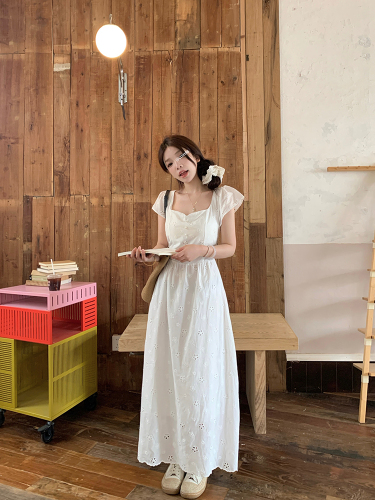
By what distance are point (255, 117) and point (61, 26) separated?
169 cm

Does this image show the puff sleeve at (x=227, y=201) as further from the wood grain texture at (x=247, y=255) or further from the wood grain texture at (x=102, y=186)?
the wood grain texture at (x=102, y=186)

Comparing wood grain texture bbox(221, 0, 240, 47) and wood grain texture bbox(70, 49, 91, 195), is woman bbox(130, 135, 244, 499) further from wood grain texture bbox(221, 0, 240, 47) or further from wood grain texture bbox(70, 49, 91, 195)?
wood grain texture bbox(221, 0, 240, 47)

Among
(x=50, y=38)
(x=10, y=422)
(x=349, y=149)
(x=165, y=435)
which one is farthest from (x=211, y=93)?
(x=10, y=422)

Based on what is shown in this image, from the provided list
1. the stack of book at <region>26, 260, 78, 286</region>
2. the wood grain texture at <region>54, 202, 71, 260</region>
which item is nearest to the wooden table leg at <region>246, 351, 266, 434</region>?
the stack of book at <region>26, 260, 78, 286</region>

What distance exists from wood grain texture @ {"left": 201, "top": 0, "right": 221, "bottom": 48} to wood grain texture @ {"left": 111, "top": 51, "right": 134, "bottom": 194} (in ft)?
1.96

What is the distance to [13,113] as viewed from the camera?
2.86 m

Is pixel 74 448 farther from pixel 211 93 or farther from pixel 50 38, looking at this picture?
pixel 50 38

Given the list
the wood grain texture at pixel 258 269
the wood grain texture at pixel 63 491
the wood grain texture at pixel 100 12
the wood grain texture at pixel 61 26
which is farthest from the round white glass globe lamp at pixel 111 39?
the wood grain texture at pixel 63 491

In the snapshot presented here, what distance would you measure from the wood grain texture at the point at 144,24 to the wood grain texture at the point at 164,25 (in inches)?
1.2

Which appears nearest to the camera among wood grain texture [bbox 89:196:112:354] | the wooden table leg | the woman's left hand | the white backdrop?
the woman's left hand

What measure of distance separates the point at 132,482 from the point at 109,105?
2.51m

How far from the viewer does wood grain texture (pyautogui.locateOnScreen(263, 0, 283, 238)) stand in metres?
2.74

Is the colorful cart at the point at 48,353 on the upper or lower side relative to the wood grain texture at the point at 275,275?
lower

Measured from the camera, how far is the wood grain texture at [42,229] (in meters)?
2.84
